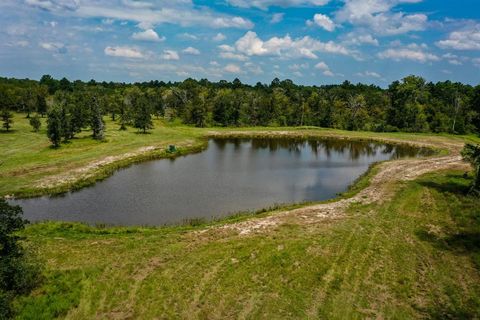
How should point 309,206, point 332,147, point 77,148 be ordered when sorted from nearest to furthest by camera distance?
point 309,206, point 77,148, point 332,147

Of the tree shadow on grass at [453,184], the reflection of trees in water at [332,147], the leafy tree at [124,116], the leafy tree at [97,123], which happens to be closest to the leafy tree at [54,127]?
the leafy tree at [97,123]

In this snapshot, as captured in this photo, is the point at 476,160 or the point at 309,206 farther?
the point at 309,206

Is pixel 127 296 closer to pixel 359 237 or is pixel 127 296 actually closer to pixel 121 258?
pixel 121 258

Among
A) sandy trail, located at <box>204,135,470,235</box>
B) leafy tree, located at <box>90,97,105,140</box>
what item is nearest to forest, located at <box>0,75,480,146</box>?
leafy tree, located at <box>90,97,105,140</box>

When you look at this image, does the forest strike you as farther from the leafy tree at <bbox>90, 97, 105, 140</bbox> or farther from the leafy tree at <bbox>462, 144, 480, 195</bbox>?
the leafy tree at <bbox>462, 144, 480, 195</bbox>

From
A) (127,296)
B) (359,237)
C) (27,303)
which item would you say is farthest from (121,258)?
(359,237)

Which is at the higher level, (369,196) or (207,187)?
(369,196)

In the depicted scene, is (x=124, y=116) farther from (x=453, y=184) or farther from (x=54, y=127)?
(x=453, y=184)

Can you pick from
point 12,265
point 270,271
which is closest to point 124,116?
point 12,265
